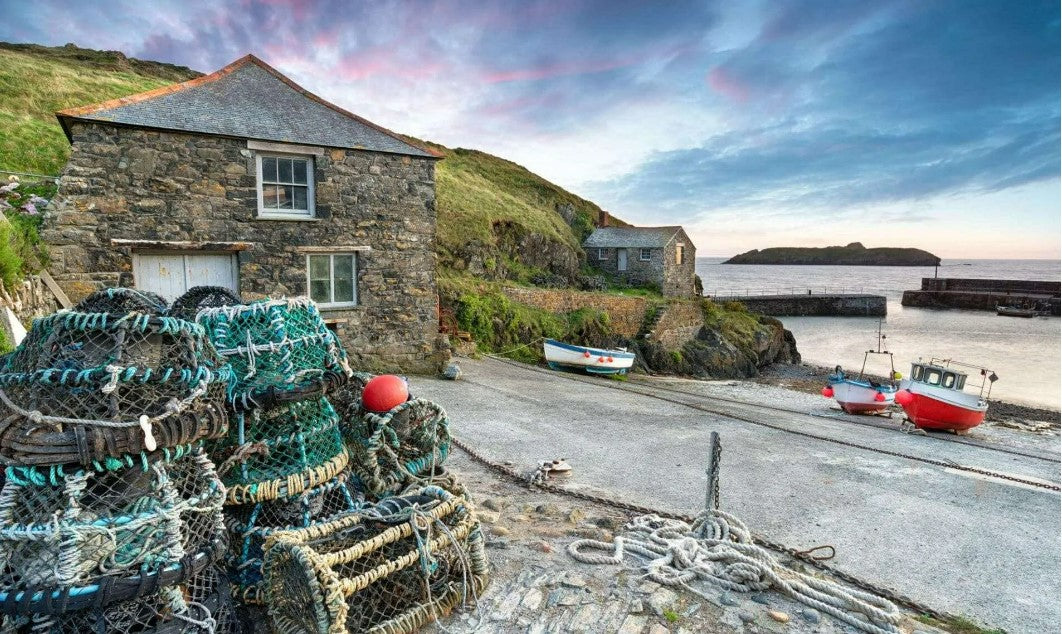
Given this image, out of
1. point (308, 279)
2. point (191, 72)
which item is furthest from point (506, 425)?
point (191, 72)

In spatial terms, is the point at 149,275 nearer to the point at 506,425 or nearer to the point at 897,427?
the point at 506,425

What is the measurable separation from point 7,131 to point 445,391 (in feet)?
45.5

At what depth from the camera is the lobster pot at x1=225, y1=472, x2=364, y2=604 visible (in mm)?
3750

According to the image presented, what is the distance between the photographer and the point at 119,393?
117 inches

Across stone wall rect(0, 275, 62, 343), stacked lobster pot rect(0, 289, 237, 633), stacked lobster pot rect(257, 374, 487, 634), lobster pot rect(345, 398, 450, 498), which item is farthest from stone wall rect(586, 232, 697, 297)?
stacked lobster pot rect(0, 289, 237, 633)

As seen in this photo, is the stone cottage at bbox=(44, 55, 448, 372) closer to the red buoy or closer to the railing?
the red buoy

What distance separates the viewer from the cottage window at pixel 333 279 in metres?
13.0

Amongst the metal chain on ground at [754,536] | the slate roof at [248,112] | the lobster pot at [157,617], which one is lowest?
the metal chain on ground at [754,536]

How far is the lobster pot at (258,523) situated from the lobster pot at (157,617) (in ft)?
1.19

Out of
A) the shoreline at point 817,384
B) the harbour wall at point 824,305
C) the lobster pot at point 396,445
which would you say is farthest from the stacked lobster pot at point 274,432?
the harbour wall at point 824,305

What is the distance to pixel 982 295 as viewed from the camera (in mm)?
67875

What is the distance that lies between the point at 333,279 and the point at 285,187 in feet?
7.09

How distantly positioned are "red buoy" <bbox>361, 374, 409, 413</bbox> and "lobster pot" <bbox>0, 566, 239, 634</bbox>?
162 centimetres

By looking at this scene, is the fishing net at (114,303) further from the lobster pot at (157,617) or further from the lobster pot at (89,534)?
the lobster pot at (157,617)
